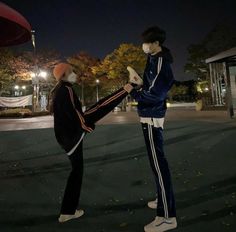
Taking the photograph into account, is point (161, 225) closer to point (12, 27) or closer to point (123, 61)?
point (12, 27)

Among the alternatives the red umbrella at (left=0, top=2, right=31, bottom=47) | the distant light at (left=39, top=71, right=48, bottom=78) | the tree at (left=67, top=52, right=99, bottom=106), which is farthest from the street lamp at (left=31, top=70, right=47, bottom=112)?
the red umbrella at (left=0, top=2, right=31, bottom=47)

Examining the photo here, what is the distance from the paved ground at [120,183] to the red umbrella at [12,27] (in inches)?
Answer: 96.3

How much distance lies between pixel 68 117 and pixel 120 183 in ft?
5.85

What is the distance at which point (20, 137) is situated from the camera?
955 centimetres

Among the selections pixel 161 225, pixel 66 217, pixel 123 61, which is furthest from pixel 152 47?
pixel 123 61

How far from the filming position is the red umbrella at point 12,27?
3.90m

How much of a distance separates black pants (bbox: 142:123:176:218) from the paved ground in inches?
9.0

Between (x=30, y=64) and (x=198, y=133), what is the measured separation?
90.4 feet

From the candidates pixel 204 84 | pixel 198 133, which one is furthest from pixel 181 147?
pixel 204 84

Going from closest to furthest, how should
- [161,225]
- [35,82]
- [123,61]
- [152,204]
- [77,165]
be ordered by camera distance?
[161,225], [77,165], [152,204], [35,82], [123,61]

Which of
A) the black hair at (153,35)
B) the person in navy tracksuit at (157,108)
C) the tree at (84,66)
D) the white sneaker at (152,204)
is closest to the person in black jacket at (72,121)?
the person in navy tracksuit at (157,108)

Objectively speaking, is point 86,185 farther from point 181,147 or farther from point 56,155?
point 181,147

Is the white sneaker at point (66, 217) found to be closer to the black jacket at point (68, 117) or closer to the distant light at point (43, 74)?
the black jacket at point (68, 117)

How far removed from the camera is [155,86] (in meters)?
2.93
